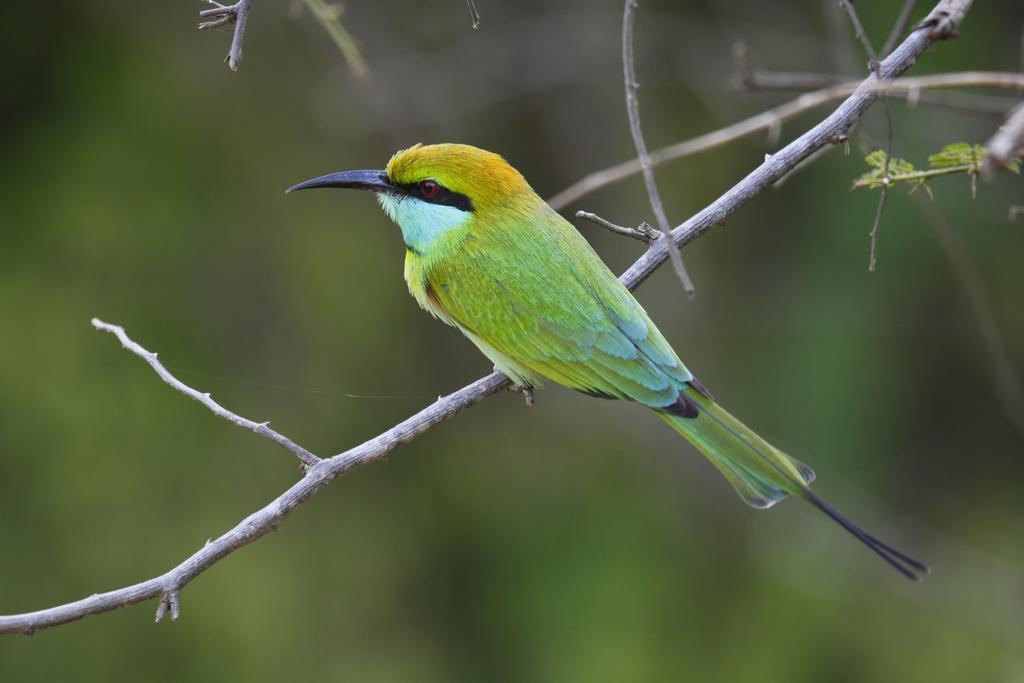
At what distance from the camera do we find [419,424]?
2197 mm

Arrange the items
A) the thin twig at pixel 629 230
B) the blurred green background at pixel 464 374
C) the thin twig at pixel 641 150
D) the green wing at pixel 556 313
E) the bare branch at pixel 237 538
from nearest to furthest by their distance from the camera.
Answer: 1. the thin twig at pixel 641 150
2. the bare branch at pixel 237 538
3. the thin twig at pixel 629 230
4. the green wing at pixel 556 313
5. the blurred green background at pixel 464 374

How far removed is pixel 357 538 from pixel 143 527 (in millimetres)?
771

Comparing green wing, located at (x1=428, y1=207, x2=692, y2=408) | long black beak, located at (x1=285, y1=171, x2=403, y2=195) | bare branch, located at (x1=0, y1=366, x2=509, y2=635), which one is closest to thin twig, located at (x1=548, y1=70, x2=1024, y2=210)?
green wing, located at (x1=428, y1=207, x2=692, y2=408)

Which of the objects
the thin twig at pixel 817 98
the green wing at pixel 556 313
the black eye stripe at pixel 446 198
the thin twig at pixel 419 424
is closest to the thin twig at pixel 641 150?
the thin twig at pixel 817 98

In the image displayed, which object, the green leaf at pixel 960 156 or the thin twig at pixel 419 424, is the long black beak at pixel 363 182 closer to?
the thin twig at pixel 419 424

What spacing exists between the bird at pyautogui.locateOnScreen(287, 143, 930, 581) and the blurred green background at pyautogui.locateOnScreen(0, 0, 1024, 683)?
148cm

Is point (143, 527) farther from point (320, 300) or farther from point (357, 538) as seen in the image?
point (320, 300)

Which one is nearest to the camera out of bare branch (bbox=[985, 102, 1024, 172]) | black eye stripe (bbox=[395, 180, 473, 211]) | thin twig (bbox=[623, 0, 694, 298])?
bare branch (bbox=[985, 102, 1024, 172])

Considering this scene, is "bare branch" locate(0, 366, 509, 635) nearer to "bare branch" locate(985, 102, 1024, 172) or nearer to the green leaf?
the green leaf

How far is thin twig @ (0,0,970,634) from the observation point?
181 cm

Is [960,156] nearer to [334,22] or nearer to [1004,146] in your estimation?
[1004,146]

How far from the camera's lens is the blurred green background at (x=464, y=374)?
3.74m

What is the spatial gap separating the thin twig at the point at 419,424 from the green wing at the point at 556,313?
92mm

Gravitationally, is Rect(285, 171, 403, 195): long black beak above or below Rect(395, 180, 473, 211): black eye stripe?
above
